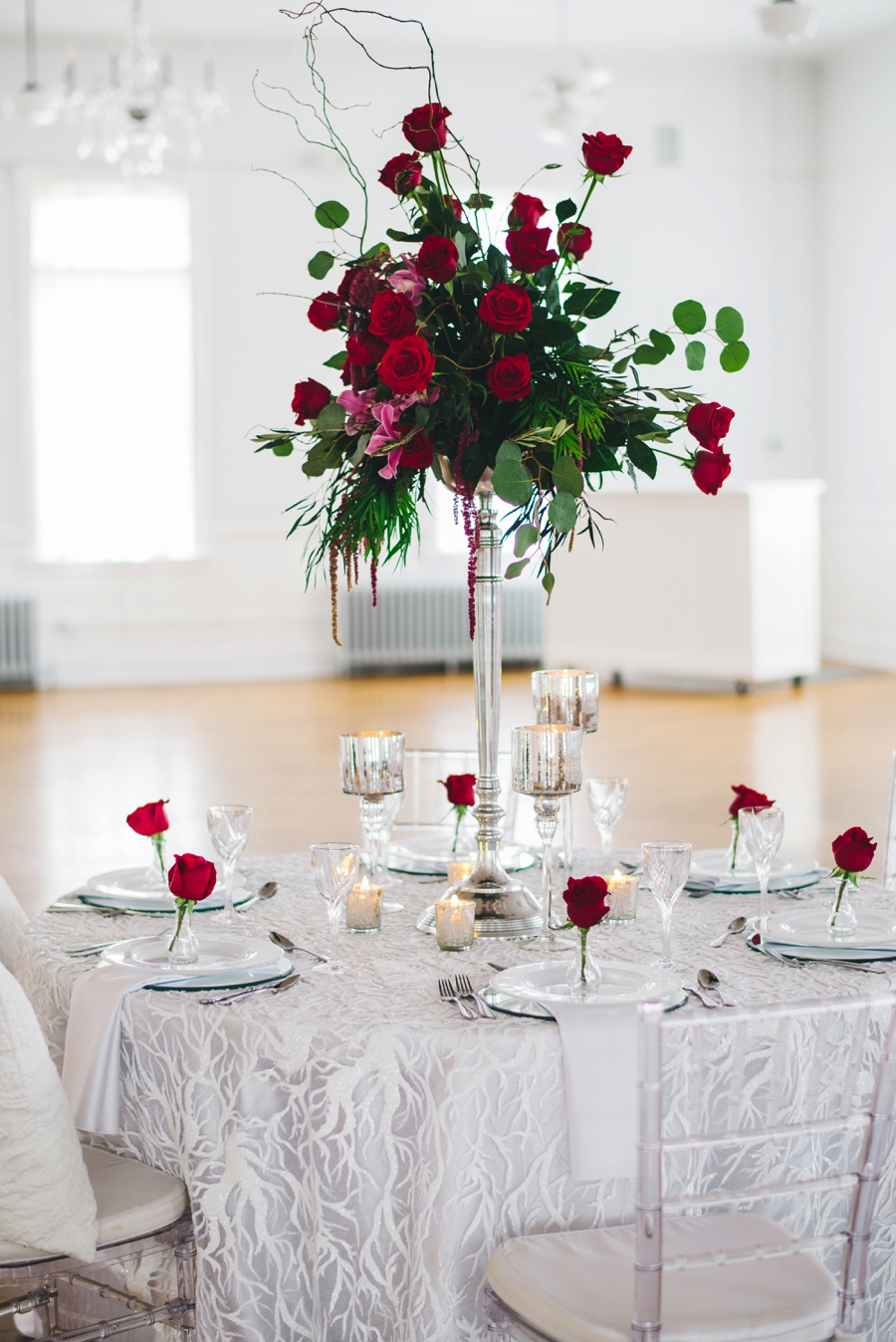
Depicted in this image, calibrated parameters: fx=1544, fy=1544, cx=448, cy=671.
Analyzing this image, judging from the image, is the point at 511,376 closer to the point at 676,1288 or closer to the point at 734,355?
the point at 734,355

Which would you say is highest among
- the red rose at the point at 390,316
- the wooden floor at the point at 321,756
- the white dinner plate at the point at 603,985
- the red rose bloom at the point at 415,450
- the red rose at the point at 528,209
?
the red rose at the point at 528,209

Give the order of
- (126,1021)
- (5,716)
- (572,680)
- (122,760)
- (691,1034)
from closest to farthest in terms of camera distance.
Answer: (691,1034) → (126,1021) → (572,680) → (122,760) → (5,716)

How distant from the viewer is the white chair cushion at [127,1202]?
1869mm

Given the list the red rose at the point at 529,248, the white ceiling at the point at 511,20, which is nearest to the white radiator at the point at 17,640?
the white ceiling at the point at 511,20

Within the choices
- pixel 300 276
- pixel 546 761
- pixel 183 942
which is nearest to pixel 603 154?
pixel 546 761

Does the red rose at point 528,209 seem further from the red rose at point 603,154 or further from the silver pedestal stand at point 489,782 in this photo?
the silver pedestal stand at point 489,782

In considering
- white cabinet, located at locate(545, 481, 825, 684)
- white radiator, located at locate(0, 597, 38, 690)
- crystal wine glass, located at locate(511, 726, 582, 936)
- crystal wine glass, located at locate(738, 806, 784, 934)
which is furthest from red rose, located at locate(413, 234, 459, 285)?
white radiator, located at locate(0, 597, 38, 690)

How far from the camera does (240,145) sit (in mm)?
10070

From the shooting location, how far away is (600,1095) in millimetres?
1766

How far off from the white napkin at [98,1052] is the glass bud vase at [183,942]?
78 mm

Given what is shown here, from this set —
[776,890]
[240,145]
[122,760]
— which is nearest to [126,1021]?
[776,890]

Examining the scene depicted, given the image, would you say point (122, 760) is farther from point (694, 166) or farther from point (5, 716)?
point (694, 166)

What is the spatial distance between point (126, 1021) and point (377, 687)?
802 cm

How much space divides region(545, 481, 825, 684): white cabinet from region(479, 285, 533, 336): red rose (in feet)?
23.6
